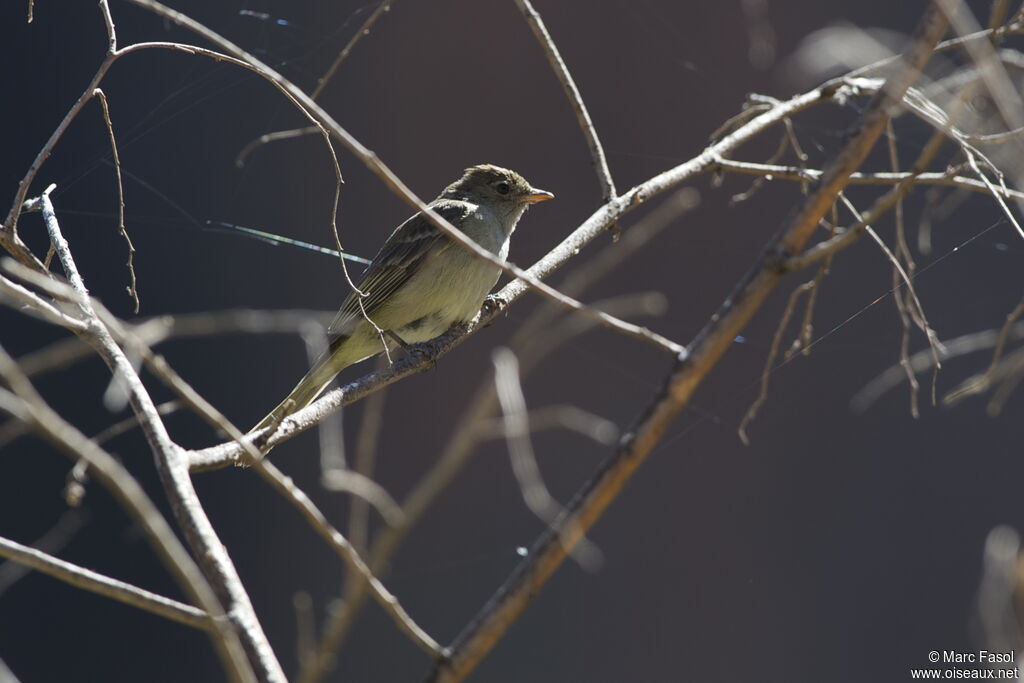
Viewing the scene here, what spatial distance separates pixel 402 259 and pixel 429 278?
1.04 ft

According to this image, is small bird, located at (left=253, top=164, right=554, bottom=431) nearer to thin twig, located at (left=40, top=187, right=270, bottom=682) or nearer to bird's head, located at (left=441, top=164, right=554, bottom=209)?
bird's head, located at (left=441, top=164, right=554, bottom=209)

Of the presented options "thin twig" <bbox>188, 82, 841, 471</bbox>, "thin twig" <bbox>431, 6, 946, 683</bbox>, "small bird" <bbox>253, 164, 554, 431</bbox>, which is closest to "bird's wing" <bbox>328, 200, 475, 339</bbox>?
"small bird" <bbox>253, 164, 554, 431</bbox>

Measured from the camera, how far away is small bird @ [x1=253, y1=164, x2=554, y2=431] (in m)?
4.31

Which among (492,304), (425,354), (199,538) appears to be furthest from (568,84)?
(199,538)

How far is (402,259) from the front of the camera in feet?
15.7

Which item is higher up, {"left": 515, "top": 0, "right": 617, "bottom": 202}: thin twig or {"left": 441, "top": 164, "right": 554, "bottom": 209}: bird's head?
{"left": 441, "top": 164, "right": 554, "bottom": 209}: bird's head

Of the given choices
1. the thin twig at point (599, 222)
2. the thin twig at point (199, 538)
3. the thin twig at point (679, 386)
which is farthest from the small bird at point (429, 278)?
the thin twig at point (679, 386)

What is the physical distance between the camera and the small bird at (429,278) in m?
4.31

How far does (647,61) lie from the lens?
22.8 ft

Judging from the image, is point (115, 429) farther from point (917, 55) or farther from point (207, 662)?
point (207, 662)

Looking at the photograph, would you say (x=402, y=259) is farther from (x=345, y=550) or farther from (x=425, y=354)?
(x=345, y=550)

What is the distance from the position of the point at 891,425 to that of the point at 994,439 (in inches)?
27.1

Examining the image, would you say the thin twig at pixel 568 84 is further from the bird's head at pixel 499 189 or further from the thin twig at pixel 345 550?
the thin twig at pixel 345 550

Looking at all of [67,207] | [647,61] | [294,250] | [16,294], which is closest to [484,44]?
[647,61]
